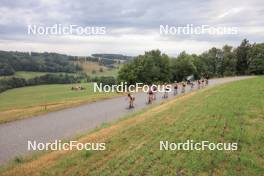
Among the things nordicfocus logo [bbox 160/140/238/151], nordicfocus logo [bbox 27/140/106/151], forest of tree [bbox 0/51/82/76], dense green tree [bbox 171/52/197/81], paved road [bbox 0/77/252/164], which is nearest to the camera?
nordicfocus logo [bbox 160/140/238/151]

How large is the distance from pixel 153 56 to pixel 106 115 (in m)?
63.2

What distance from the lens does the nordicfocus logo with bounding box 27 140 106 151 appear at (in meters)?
12.5

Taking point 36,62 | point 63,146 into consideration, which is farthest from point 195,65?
point 63,146

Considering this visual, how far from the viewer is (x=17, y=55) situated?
72.8 m

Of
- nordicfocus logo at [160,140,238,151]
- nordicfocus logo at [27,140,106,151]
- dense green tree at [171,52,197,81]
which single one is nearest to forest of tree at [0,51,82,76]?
dense green tree at [171,52,197,81]

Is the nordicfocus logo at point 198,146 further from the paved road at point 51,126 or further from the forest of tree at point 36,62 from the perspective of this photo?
the forest of tree at point 36,62

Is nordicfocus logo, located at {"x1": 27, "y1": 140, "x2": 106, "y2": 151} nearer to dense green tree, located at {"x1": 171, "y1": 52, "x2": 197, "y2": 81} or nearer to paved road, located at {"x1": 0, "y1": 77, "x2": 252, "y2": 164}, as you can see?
paved road, located at {"x1": 0, "y1": 77, "x2": 252, "y2": 164}

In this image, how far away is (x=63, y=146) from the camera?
1340 cm

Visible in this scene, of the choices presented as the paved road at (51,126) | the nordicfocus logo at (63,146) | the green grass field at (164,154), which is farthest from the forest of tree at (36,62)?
the green grass field at (164,154)

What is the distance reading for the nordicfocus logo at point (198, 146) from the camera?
11234 millimetres

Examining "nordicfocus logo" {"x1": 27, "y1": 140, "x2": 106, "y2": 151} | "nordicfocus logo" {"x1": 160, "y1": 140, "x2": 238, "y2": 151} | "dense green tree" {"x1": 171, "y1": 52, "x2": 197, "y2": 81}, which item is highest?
"dense green tree" {"x1": 171, "y1": 52, "x2": 197, "y2": 81}

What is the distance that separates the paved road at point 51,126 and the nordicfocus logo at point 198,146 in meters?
5.53

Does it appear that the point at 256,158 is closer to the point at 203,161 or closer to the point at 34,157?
the point at 203,161

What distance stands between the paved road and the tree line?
52.2 meters
